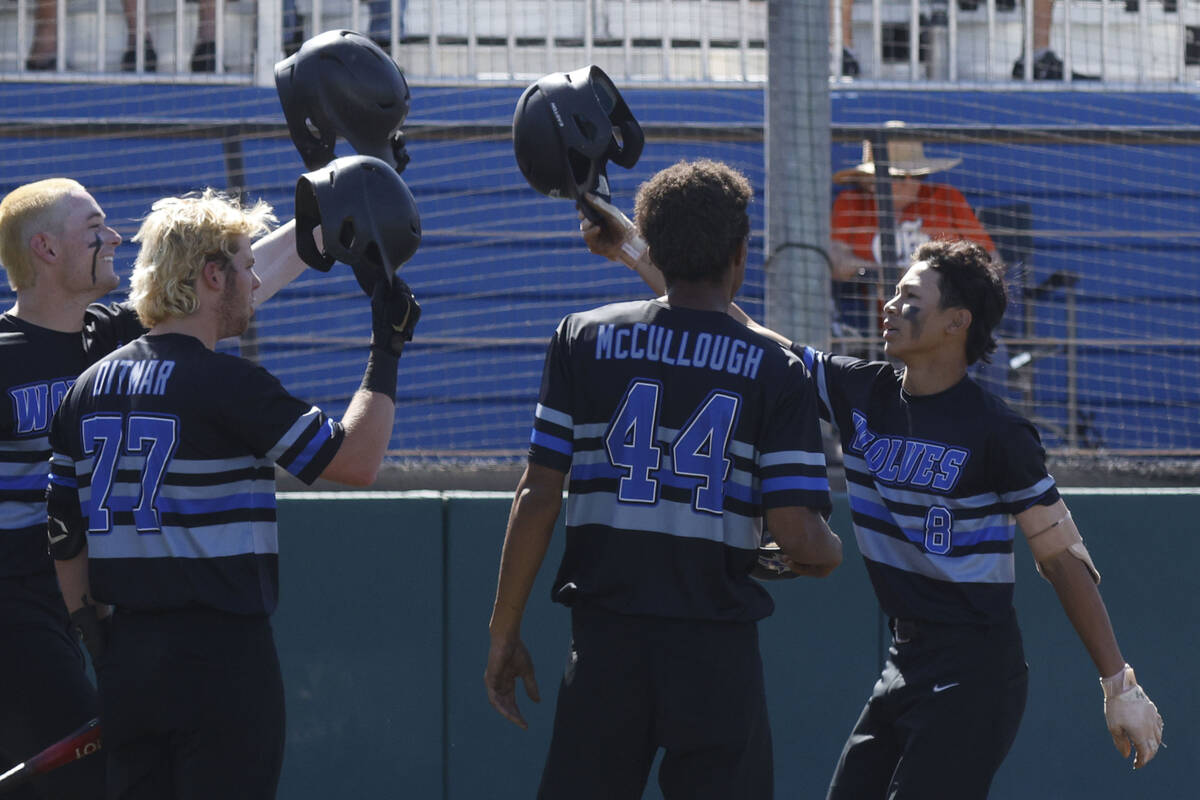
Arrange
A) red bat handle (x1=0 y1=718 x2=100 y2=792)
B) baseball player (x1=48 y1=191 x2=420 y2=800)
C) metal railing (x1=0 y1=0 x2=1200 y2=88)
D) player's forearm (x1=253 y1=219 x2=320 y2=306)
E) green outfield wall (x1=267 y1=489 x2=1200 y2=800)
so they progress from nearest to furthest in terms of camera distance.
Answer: baseball player (x1=48 y1=191 x2=420 y2=800)
red bat handle (x1=0 y1=718 x2=100 y2=792)
player's forearm (x1=253 y1=219 x2=320 y2=306)
green outfield wall (x1=267 y1=489 x2=1200 y2=800)
metal railing (x1=0 y1=0 x2=1200 y2=88)

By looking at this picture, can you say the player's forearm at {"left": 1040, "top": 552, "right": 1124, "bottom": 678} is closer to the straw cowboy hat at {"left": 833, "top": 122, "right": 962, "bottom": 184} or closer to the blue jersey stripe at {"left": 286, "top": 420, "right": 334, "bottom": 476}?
the blue jersey stripe at {"left": 286, "top": 420, "right": 334, "bottom": 476}

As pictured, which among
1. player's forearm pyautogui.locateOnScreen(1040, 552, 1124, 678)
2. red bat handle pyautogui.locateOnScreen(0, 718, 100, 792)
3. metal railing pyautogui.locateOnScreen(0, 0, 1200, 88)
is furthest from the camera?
metal railing pyautogui.locateOnScreen(0, 0, 1200, 88)

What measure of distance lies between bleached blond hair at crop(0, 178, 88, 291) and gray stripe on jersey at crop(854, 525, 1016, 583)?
2.28 m

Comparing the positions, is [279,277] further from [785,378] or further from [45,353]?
[785,378]

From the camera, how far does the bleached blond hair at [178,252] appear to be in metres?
2.88

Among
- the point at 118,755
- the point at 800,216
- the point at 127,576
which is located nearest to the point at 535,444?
the point at 127,576

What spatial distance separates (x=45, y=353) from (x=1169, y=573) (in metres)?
3.81

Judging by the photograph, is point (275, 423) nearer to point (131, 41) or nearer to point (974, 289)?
point (974, 289)

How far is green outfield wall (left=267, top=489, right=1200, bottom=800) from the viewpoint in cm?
461

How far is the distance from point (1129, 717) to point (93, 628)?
93.6 inches

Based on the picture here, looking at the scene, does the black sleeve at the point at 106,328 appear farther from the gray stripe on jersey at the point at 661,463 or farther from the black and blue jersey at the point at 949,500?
the black and blue jersey at the point at 949,500

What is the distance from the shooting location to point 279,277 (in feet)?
12.0

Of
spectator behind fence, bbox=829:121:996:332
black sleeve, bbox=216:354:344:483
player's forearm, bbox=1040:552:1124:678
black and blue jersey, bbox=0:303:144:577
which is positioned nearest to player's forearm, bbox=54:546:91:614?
black and blue jersey, bbox=0:303:144:577

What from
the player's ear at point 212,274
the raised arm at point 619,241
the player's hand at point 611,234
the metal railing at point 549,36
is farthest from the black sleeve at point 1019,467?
the metal railing at point 549,36
